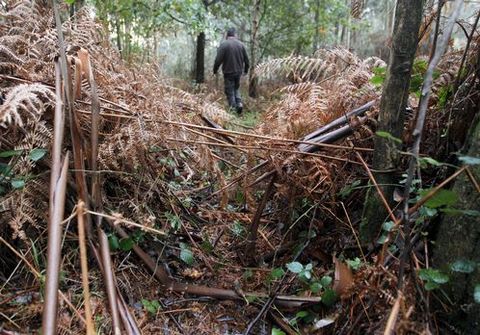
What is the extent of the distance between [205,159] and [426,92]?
1.14m

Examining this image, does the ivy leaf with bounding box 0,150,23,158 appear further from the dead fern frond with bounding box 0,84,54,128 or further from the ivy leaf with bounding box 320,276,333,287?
the ivy leaf with bounding box 320,276,333,287

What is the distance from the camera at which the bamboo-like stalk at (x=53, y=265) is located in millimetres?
976

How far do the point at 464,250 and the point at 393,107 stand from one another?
1.87ft

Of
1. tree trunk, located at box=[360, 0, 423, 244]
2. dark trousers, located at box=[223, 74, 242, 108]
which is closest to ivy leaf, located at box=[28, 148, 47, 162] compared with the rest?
tree trunk, located at box=[360, 0, 423, 244]

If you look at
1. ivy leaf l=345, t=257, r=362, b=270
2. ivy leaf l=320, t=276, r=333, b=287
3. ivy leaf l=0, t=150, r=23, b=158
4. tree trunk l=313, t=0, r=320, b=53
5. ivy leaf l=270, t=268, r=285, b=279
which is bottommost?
ivy leaf l=270, t=268, r=285, b=279

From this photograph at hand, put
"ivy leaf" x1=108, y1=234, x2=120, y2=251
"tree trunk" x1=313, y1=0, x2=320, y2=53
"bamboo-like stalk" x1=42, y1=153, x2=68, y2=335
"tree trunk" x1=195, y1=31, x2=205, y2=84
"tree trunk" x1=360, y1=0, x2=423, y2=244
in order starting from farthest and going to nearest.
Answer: "tree trunk" x1=195, y1=31, x2=205, y2=84 → "tree trunk" x1=313, y1=0, x2=320, y2=53 → "ivy leaf" x1=108, y1=234, x2=120, y2=251 → "tree trunk" x1=360, y1=0, x2=423, y2=244 → "bamboo-like stalk" x1=42, y1=153, x2=68, y2=335

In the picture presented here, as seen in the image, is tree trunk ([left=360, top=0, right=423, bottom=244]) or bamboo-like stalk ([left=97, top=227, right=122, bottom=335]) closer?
bamboo-like stalk ([left=97, top=227, right=122, bottom=335])

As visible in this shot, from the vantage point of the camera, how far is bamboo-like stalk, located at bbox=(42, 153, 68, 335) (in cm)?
98

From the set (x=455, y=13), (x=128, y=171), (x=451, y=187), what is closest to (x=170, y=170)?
(x=128, y=171)

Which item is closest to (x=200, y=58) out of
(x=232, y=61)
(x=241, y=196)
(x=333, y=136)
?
(x=232, y=61)

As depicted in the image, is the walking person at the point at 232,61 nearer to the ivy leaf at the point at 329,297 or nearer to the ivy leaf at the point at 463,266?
the ivy leaf at the point at 329,297

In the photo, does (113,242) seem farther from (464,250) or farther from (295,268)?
(464,250)

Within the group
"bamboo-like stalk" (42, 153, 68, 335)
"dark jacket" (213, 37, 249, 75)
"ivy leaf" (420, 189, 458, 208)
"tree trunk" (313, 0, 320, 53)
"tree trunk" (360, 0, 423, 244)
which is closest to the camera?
"bamboo-like stalk" (42, 153, 68, 335)

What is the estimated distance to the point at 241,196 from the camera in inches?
90.4
